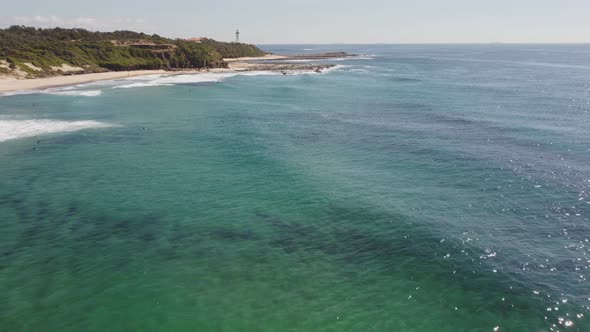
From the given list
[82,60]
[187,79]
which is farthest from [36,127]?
[82,60]

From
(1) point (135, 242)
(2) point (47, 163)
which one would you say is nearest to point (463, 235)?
(1) point (135, 242)

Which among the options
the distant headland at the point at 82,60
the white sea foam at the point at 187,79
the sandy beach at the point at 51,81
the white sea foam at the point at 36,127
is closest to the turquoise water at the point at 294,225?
the white sea foam at the point at 36,127

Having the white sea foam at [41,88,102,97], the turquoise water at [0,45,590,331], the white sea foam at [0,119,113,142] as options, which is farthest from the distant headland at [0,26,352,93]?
the turquoise water at [0,45,590,331]

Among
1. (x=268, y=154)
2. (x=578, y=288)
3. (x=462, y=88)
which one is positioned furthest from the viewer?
(x=462, y=88)

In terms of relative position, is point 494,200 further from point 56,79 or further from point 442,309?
point 56,79

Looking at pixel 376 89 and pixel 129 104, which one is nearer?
pixel 129 104

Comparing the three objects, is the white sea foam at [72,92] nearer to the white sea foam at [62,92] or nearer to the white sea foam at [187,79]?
the white sea foam at [62,92]

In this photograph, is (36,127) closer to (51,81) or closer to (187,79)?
(51,81)
